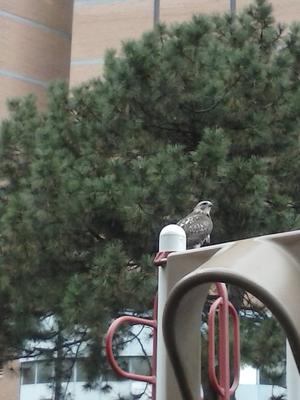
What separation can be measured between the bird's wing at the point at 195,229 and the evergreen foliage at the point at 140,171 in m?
1.18

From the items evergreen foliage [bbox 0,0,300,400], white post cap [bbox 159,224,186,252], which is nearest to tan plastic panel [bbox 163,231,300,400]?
white post cap [bbox 159,224,186,252]

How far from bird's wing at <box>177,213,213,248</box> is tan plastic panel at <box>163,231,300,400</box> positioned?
3.76 metres

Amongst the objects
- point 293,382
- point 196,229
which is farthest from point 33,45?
point 293,382

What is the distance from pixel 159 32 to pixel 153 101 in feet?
2.42

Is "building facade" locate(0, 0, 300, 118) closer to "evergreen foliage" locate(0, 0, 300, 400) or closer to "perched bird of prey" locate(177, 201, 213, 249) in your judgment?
"evergreen foliage" locate(0, 0, 300, 400)

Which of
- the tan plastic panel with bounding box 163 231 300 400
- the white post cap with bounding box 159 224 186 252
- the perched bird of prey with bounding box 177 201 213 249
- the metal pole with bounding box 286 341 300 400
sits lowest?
the metal pole with bounding box 286 341 300 400

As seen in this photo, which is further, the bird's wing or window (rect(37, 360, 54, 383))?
window (rect(37, 360, 54, 383))

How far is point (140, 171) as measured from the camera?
23.6ft

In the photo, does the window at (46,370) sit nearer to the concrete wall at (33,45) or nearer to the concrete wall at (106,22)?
the concrete wall at (106,22)

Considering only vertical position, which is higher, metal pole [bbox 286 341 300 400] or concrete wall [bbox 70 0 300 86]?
concrete wall [bbox 70 0 300 86]

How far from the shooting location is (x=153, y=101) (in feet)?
25.4

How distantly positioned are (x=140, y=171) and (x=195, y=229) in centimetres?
156

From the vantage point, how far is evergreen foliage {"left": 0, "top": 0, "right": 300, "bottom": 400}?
708cm

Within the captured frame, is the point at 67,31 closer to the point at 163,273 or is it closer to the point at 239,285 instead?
the point at 163,273
